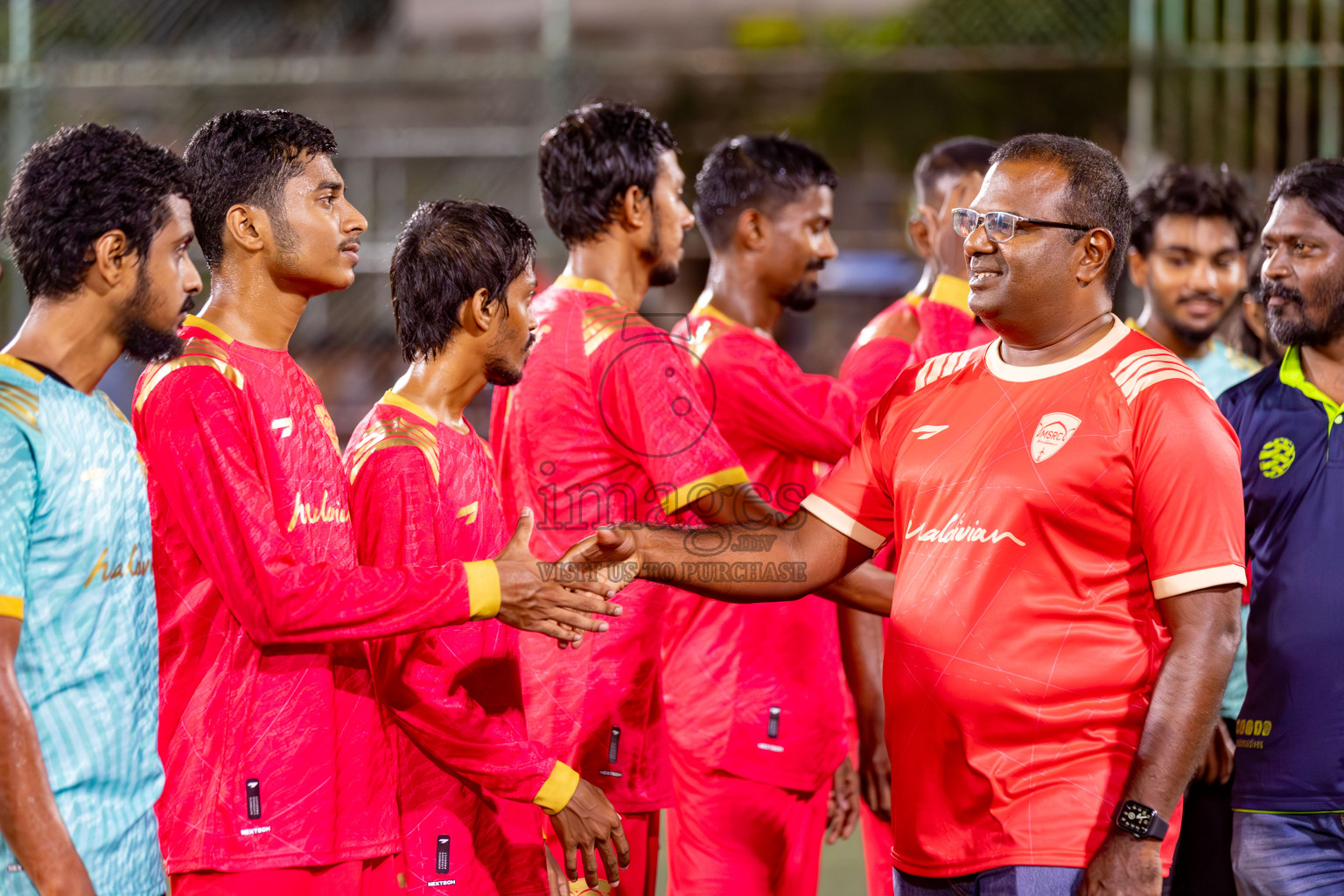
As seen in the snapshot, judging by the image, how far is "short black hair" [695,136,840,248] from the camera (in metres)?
4.21

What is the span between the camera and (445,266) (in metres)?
2.79

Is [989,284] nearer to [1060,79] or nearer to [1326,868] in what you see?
[1326,868]

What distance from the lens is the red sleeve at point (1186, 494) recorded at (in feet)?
7.09

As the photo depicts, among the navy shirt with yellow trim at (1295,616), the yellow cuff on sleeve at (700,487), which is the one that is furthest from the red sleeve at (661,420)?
the navy shirt with yellow trim at (1295,616)

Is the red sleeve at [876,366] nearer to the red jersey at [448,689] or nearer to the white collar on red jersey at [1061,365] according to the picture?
the white collar on red jersey at [1061,365]

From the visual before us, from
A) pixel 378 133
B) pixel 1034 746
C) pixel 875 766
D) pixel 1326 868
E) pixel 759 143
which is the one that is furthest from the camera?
pixel 378 133

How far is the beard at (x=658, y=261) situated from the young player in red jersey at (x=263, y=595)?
4.05 ft

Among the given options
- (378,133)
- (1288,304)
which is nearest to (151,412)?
(1288,304)

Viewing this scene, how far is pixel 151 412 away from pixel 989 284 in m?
1.61

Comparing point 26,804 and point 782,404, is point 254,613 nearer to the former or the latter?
point 26,804

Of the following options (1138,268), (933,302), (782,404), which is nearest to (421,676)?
(782,404)

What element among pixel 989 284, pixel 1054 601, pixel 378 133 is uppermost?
pixel 378 133

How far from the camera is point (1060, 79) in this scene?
41.2 ft

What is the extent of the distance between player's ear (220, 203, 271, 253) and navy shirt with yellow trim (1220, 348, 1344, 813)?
2.35m
